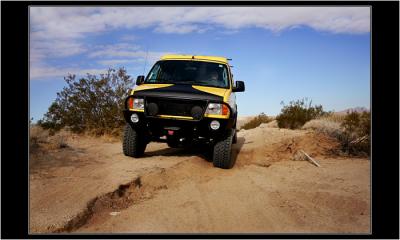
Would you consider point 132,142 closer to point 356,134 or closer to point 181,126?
point 181,126

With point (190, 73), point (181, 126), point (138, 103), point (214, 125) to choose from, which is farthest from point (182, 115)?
point (190, 73)

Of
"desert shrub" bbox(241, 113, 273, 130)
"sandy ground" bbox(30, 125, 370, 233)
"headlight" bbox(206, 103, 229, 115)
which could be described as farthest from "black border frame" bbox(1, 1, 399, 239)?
"desert shrub" bbox(241, 113, 273, 130)

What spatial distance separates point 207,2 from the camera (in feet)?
15.3

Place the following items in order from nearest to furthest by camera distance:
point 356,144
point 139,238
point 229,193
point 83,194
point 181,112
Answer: point 139,238
point 83,194
point 229,193
point 181,112
point 356,144

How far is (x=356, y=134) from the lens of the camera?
31.9 ft

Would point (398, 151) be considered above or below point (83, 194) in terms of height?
above

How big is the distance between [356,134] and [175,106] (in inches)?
204

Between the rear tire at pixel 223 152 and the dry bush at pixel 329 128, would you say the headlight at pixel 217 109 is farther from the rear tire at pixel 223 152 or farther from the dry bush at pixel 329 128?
the dry bush at pixel 329 128

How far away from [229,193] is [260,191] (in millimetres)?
516

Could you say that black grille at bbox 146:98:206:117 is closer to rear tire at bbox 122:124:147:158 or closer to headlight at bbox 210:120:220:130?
headlight at bbox 210:120:220:130

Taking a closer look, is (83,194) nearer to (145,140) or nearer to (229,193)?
(229,193)

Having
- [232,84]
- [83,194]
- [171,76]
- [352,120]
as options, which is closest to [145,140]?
[171,76]

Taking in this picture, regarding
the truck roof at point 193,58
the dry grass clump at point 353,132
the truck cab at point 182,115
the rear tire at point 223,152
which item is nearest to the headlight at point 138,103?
the truck cab at point 182,115

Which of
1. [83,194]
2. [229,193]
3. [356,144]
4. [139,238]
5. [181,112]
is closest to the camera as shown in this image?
[139,238]
